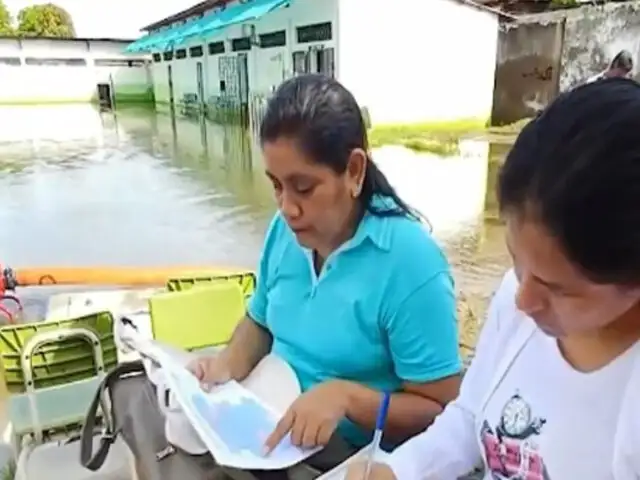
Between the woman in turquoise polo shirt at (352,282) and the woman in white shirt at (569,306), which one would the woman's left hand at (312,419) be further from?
the woman in white shirt at (569,306)

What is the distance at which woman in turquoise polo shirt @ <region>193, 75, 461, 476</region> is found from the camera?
989 millimetres

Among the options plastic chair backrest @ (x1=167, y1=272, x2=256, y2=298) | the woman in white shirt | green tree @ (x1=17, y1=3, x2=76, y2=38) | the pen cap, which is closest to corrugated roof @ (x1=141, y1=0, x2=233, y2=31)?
green tree @ (x1=17, y1=3, x2=76, y2=38)

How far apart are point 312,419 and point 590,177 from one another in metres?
0.56

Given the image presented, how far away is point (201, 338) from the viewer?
5.79ft

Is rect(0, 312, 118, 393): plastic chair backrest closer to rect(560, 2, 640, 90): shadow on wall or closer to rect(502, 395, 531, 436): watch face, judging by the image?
rect(502, 395, 531, 436): watch face

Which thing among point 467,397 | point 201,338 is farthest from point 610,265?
point 201,338

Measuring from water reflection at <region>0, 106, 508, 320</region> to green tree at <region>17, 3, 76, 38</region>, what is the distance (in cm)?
1939

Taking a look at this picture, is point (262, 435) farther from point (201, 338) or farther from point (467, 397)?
point (201, 338)

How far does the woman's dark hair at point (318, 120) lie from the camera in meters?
0.99

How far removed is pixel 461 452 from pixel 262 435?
0.32m

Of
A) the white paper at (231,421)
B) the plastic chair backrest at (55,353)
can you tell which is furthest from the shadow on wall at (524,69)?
the white paper at (231,421)

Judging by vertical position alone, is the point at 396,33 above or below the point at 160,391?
above

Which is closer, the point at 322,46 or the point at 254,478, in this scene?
the point at 254,478

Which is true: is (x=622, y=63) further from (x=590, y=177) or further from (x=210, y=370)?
(x=590, y=177)
